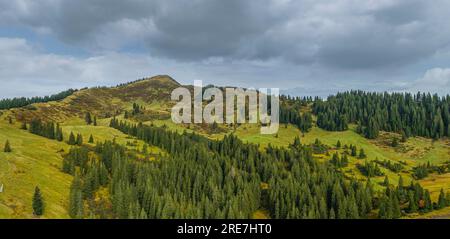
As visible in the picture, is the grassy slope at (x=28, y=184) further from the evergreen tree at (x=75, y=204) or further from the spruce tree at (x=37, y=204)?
the evergreen tree at (x=75, y=204)

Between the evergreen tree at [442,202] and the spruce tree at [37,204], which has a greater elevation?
the spruce tree at [37,204]

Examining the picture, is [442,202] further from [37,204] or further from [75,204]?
[37,204]

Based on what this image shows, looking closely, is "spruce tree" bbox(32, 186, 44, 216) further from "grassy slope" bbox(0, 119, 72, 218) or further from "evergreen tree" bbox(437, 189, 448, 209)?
"evergreen tree" bbox(437, 189, 448, 209)

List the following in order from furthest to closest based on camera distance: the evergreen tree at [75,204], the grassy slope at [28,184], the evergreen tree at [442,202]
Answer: the evergreen tree at [442,202] < the evergreen tree at [75,204] < the grassy slope at [28,184]

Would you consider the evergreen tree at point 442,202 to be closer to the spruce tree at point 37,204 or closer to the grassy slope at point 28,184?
the grassy slope at point 28,184

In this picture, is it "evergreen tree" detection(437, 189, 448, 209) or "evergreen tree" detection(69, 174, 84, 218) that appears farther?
"evergreen tree" detection(437, 189, 448, 209)

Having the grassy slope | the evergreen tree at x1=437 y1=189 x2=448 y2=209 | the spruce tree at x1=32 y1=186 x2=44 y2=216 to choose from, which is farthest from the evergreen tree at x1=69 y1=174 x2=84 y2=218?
the evergreen tree at x1=437 y1=189 x2=448 y2=209

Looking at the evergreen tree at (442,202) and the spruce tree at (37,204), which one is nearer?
the spruce tree at (37,204)

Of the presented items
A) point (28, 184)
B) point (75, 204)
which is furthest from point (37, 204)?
point (28, 184)

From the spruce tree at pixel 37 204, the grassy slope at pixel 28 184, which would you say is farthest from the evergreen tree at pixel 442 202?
the spruce tree at pixel 37 204

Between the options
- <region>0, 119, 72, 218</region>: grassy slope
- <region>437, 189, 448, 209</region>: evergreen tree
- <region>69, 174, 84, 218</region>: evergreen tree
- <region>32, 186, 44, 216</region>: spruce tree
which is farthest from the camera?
<region>437, 189, 448, 209</region>: evergreen tree

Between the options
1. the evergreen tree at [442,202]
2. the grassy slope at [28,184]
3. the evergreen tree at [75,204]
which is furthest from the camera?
the evergreen tree at [442,202]
